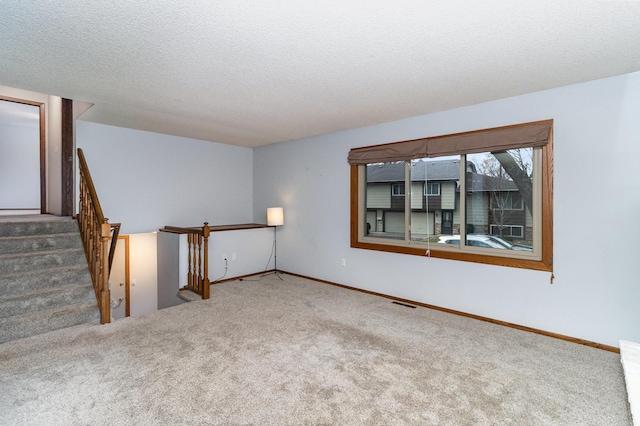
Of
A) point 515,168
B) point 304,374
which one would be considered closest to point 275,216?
point 304,374

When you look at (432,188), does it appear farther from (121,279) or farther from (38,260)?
(121,279)

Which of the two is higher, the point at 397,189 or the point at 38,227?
the point at 397,189

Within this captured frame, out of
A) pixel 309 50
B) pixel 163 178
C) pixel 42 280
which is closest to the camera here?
pixel 309 50

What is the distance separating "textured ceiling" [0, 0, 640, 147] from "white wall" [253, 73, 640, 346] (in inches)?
8.9

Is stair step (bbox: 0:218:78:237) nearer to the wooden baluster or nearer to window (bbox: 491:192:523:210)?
the wooden baluster

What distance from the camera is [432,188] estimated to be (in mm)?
3910

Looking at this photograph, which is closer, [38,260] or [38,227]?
[38,260]

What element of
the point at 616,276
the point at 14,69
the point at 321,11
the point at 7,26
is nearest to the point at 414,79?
the point at 321,11

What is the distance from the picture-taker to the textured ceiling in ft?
5.90

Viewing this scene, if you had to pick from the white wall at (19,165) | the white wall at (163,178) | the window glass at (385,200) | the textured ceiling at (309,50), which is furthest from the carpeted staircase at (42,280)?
the white wall at (19,165)

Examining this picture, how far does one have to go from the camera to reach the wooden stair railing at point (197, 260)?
4.13 m

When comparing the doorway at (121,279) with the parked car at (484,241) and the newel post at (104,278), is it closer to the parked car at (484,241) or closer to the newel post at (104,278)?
the newel post at (104,278)

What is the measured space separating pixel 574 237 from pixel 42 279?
17.7ft

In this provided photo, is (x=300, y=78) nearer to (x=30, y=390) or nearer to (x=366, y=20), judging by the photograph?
(x=366, y=20)
